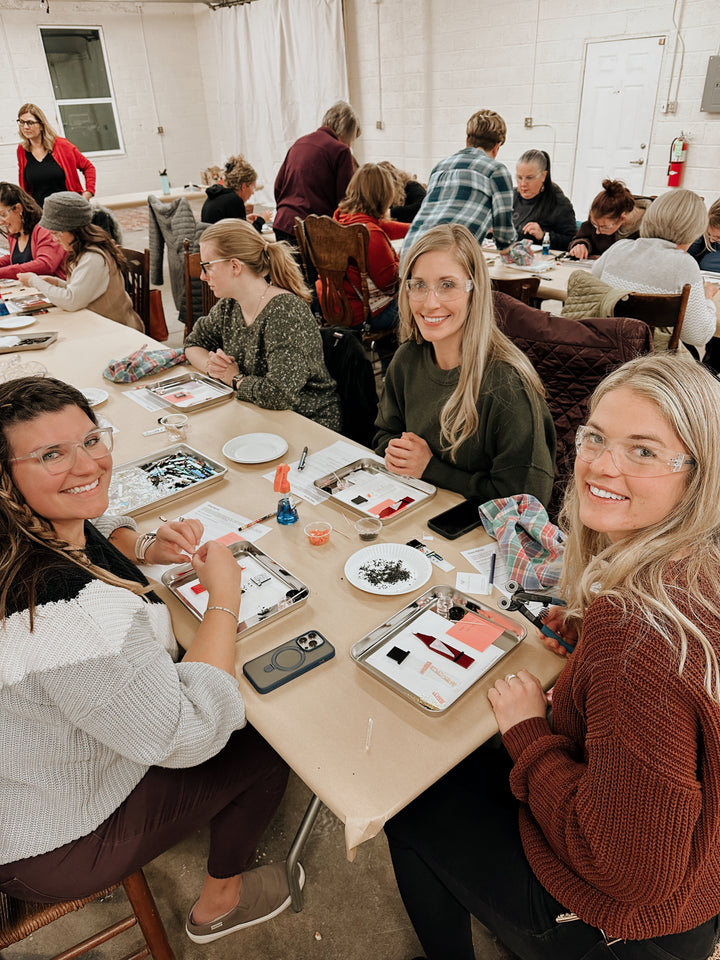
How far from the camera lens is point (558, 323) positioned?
2078 mm

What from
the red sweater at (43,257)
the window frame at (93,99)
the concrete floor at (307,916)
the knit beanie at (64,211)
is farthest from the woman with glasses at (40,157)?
the concrete floor at (307,916)

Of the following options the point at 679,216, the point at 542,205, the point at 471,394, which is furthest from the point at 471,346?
the point at 542,205

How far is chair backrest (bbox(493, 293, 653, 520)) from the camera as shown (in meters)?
1.99

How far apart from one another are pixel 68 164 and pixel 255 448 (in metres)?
4.85

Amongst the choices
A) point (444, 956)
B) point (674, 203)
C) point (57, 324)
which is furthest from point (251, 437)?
point (674, 203)

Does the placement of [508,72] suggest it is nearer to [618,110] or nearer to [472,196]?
[618,110]

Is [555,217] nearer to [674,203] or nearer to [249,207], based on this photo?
[674,203]

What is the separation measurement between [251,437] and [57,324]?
6.33 ft

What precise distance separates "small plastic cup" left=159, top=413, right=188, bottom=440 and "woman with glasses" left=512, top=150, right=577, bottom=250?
3.41m

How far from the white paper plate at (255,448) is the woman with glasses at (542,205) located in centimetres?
339

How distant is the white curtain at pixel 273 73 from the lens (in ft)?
22.9

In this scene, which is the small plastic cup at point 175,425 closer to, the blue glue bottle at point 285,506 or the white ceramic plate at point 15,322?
the blue glue bottle at point 285,506

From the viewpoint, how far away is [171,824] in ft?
4.08

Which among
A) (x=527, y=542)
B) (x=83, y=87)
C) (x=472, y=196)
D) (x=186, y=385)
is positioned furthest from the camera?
(x=83, y=87)
